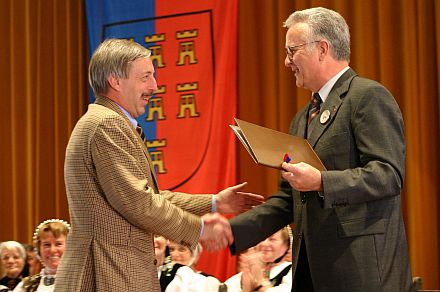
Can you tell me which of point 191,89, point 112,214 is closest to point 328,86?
point 112,214

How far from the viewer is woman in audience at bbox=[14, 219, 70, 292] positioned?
16.8 feet

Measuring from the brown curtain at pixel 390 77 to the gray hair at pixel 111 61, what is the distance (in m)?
3.42

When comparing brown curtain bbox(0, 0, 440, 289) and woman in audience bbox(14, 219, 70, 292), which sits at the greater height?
brown curtain bbox(0, 0, 440, 289)

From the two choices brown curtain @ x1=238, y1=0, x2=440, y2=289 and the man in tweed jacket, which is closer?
the man in tweed jacket

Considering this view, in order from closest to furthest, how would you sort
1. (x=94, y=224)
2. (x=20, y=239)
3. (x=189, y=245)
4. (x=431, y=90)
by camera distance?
(x=94, y=224) < (x=189, y=245) < (x=431, y=90) < (x=20, y=239)

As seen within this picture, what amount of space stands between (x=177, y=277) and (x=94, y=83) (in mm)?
2318

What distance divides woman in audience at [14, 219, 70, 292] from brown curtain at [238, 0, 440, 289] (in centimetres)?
212

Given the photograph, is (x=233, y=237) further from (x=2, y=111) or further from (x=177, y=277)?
(x=2, y=111)

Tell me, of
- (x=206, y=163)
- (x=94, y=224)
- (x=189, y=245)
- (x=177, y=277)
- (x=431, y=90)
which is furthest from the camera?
(x=206, y=163)

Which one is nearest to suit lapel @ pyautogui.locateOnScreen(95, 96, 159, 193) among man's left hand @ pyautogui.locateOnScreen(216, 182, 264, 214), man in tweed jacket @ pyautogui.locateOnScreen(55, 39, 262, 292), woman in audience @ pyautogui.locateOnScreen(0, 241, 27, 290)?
man in tweed jacket @ pyautogui.locateOnScreen(55, 39, 262, 292)

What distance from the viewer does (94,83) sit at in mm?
3264

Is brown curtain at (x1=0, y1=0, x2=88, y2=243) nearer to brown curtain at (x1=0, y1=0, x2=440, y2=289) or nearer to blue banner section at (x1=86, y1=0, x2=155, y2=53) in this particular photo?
brown curtain at (x1=0, y1=0, x2=440, y2=289)

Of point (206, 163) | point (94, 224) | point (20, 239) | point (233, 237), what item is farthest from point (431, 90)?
point (20, 239)

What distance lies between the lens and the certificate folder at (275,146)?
9.59 ft
